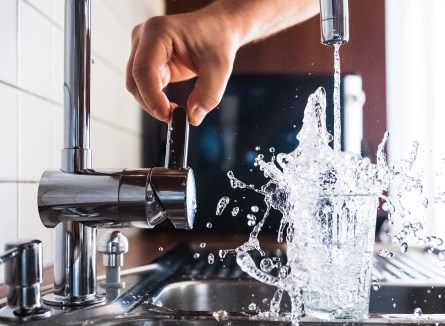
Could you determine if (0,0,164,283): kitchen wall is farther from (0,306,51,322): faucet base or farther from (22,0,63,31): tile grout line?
(0,306,51,322): faucet base

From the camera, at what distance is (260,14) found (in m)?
1.12

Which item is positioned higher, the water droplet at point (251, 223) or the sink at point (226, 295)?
the water droplet at point (251, 223)

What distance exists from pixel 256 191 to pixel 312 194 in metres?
0.50

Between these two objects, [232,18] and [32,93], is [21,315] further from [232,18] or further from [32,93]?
[232,18]

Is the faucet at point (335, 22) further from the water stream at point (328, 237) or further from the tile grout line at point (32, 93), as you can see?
the tile grout line at point (32, 93)

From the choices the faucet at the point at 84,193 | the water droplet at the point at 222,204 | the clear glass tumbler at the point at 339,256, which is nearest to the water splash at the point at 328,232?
the clear glass tumbler at the point at 339,256

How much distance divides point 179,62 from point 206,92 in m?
0.09

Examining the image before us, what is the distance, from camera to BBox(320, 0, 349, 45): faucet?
25.8 inches

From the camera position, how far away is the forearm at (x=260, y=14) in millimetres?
1067

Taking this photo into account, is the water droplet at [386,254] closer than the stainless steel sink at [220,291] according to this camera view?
No

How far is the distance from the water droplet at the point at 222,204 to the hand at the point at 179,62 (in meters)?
0.32

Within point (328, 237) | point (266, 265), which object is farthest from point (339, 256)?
point (266, 265)

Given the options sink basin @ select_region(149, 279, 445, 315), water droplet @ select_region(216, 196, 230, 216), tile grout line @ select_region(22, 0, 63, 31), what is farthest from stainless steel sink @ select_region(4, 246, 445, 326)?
tile grout line @ select_region(22, 0, 63, 31)

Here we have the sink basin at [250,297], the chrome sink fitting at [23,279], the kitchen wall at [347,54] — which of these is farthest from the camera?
the kitchen wall at [347,54]
